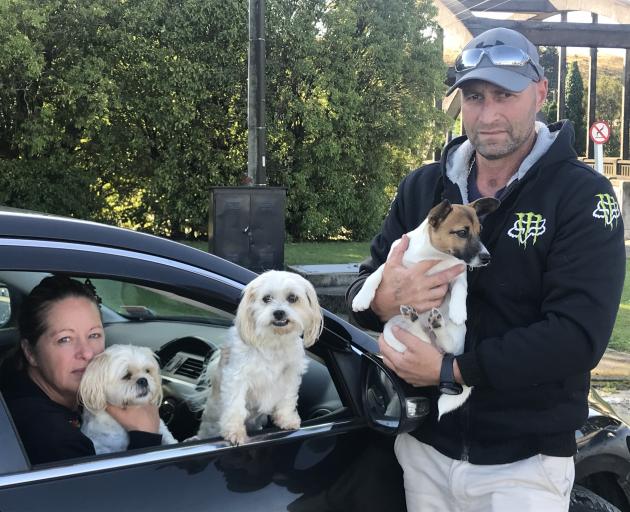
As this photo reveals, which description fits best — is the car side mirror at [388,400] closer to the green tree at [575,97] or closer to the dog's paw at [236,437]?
the dog's paw at [236,437]

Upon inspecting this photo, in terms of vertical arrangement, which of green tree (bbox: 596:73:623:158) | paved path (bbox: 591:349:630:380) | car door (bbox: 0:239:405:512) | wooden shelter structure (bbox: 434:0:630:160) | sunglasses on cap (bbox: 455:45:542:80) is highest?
green tree (bbox: 596:73:623:158)

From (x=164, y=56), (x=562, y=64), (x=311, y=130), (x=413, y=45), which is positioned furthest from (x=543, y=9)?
(x=164, y=56)

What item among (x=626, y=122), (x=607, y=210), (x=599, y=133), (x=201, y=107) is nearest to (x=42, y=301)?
(x=607, y=210)

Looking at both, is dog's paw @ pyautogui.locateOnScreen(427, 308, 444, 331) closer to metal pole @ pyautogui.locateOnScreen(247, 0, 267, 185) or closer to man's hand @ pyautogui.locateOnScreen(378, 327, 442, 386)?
man's hand @ pyautogui.locateOnScreen(378, 327, 442, 386)

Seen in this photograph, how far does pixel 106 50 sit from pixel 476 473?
51.8 feet

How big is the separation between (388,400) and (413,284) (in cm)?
42

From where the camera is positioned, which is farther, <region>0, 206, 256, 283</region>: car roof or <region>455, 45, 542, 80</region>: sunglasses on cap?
<region>455, 45, 542, 80</region>: sunglasses on cap

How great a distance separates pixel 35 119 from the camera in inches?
602

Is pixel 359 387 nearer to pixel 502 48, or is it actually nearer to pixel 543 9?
pixel 502 48

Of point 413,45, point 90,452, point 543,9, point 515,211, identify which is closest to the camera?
point 90,452

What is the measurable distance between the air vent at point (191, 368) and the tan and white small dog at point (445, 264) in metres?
0.85

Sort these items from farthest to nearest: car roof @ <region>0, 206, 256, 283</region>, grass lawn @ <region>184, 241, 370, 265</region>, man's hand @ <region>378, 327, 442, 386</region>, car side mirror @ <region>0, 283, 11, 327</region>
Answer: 1. grass lawn @ <region>184, 241, 370, 265</region>
2. car side mirror @ <region>0, 283, 11, 327</region>
3. man's hand @ <region>378, 327, 442, 386</region>
4. car roof @ <region>0, 206, 256, 283</region>

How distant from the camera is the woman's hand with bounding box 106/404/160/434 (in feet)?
7.29

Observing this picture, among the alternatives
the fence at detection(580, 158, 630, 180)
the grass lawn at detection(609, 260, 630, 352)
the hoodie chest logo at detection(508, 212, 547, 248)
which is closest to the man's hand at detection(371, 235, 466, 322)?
the hoodie chest logo at detection(508, 212, 547, 248)
